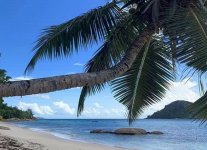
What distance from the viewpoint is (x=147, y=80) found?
30.9 feet

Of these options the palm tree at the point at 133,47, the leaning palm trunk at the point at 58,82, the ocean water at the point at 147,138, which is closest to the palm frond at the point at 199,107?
the palm tree at the point at 133,47

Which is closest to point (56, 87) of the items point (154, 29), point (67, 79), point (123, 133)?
point (67, 79)

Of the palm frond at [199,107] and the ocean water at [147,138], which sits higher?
the palm frond at [199,107]

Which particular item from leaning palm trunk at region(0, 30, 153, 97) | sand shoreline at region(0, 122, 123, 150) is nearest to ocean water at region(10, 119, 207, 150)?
leaning palm trunk at region(0, 30, 153, 97)

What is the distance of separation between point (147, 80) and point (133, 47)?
2.84 meters

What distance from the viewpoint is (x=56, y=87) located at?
17.6 feet

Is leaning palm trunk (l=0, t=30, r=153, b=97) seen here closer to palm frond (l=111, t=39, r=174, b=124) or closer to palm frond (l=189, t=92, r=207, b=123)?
palm frond (l=189, t=92, r=207, b=123)

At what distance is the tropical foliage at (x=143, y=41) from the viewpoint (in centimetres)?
613

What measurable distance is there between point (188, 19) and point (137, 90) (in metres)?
3.19

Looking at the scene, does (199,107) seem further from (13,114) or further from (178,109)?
(13,114)

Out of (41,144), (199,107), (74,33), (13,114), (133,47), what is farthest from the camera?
(13,114)

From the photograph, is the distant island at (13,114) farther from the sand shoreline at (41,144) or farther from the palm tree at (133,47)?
the palm tree at (133,47)

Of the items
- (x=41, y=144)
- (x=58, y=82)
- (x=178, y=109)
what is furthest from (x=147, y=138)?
(x=58, y=82)

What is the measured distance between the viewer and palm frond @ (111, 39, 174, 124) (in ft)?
30.5
